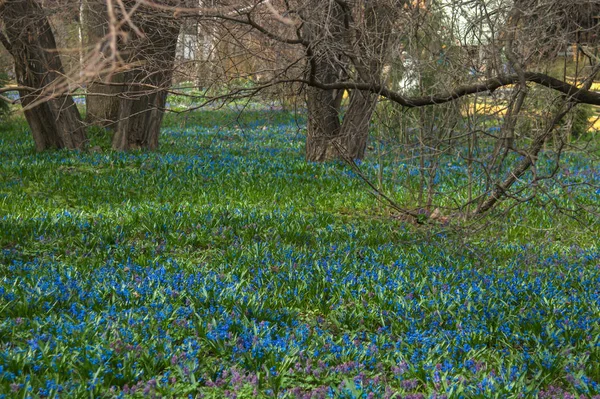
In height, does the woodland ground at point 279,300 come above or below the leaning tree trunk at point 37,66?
below

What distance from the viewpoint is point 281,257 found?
625 cm

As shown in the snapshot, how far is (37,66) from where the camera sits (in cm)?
1220

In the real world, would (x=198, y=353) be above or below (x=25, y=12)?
below

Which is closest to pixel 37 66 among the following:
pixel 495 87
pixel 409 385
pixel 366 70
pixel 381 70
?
pixel 381 70

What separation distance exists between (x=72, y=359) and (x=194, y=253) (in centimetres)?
298

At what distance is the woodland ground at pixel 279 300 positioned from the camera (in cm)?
365

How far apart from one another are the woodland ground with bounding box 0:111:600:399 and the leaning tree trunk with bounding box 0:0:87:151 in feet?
10.5

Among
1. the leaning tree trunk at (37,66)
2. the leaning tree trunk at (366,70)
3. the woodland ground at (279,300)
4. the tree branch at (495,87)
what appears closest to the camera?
the woodland ground at (279,300)

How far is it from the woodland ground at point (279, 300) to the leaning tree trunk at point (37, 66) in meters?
3.19

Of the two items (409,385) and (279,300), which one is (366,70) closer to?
(279,300)

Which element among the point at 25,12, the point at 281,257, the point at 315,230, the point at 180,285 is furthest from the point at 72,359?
the point at 25,12

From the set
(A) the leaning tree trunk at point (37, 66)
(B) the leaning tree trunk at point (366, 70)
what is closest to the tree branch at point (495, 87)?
(B) the leaning tree trunk at point (366, 70)

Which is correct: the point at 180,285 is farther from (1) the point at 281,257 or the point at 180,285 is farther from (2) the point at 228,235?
(2) the point at 228,235

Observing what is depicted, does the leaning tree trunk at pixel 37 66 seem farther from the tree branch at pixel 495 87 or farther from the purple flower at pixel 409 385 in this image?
the purple flower at pixel 409 385
